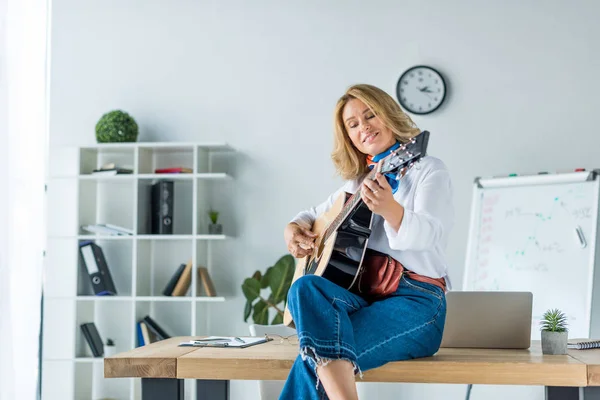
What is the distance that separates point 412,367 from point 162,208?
2.43m

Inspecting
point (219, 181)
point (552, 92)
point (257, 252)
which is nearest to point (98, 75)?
point (219, 181)

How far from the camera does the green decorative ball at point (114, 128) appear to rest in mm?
3812

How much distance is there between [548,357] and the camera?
5.47 ft

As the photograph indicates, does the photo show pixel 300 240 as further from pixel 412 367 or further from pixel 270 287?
pixel 270 287

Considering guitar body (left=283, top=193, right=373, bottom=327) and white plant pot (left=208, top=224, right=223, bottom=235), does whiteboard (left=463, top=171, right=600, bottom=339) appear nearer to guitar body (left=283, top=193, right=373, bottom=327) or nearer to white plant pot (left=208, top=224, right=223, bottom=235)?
white plant pot (left=208, top=224, right=223, bottom=235)

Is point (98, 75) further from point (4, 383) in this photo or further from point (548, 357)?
point (548, 357)

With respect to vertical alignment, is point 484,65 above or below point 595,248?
above

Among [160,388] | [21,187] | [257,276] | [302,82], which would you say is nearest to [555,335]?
[160,388]

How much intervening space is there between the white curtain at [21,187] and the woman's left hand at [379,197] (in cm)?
101

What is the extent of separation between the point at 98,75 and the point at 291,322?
2.71 m

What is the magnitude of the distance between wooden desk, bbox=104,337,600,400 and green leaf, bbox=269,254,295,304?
6.06ft

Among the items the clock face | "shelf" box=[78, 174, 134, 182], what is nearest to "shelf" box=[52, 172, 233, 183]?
"shelf" box=[78, 174, 134, 182]

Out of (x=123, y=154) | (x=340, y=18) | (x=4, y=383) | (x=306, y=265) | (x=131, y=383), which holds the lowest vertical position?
(x=131, y=383)

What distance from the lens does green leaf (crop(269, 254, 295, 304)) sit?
11.9ft
